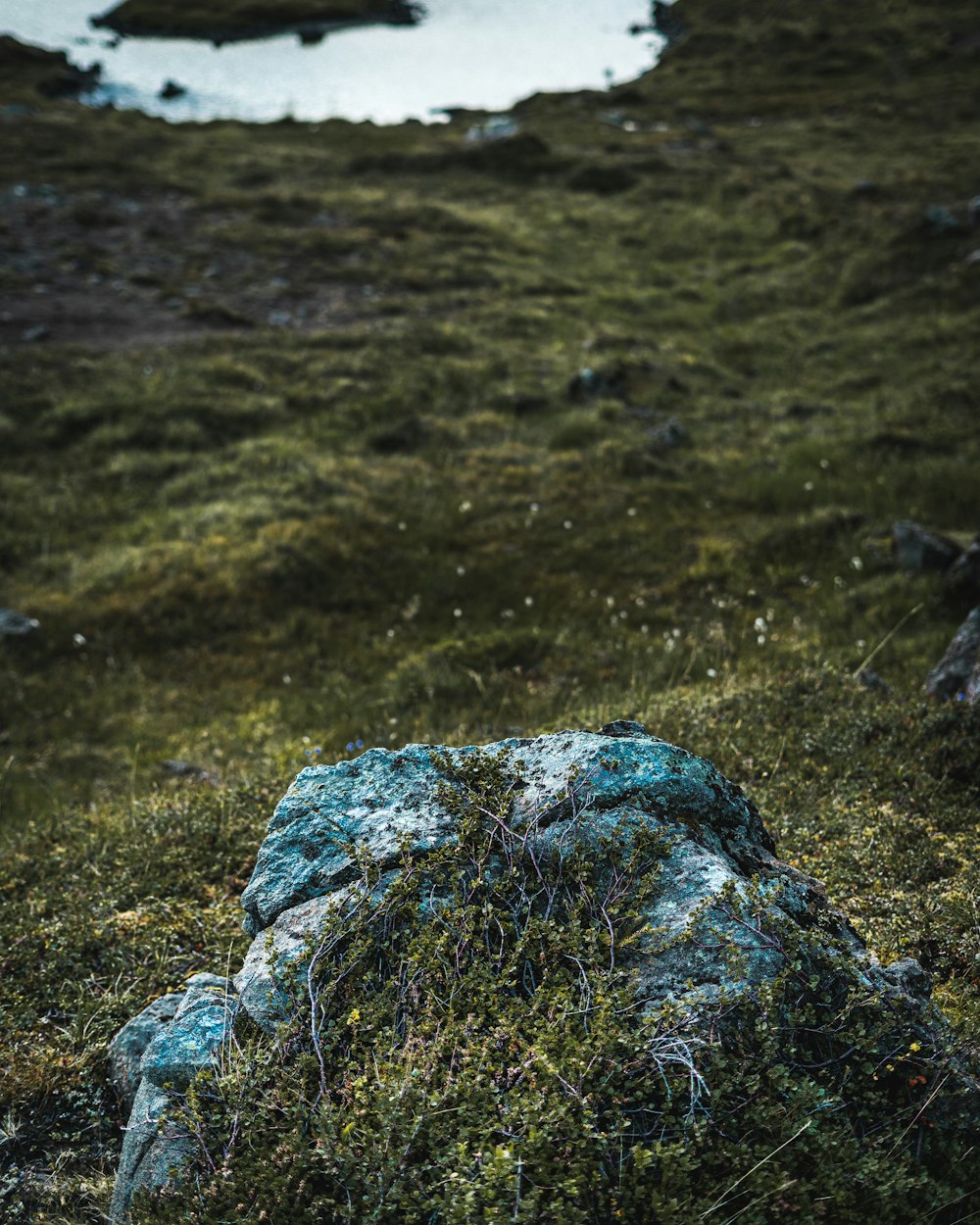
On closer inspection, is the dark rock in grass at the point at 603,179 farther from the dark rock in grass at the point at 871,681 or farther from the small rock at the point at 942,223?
the dark rock in grass at the point at 871,681

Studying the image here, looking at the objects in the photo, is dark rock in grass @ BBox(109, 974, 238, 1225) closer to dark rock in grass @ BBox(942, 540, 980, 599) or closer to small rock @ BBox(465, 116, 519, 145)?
dark rock in grass @ BBox(942, 540, 980, 599)

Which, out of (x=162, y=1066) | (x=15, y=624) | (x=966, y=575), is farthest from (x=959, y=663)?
(x=15, y=624)

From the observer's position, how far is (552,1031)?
2750mm

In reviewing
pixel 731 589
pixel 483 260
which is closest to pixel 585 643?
pixel 731 589

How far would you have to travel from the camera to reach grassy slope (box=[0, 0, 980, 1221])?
5.30 meters

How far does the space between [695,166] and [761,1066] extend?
135ft

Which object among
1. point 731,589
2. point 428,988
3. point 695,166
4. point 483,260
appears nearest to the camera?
point 428,988

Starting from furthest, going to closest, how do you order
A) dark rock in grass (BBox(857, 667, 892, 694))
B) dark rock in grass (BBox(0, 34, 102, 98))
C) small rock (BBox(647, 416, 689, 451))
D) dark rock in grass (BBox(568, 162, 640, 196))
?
dark rock in grass (BBox(0, 34, 102, 98)), dark rock in grass (BBox(568, 162, 640, 196)), small rock (BBox(647, 416, 689, 451)), dark rock in grass (BBox(857, 667, 892, 694))

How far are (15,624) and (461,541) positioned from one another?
618cm

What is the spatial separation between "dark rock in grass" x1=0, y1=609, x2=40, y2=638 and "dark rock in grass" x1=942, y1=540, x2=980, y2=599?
11366 millimetres

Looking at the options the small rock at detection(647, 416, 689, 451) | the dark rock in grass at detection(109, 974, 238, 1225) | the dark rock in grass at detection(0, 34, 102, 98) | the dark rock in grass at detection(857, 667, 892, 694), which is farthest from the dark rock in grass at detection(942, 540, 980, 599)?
the dark rock in grass at detection(0, 34, 102, 98)

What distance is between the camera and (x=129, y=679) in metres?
10.5

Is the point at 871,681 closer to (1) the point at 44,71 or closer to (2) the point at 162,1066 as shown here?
(2) the point at 162,1066

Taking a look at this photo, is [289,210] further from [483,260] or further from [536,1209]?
[536,1209]
